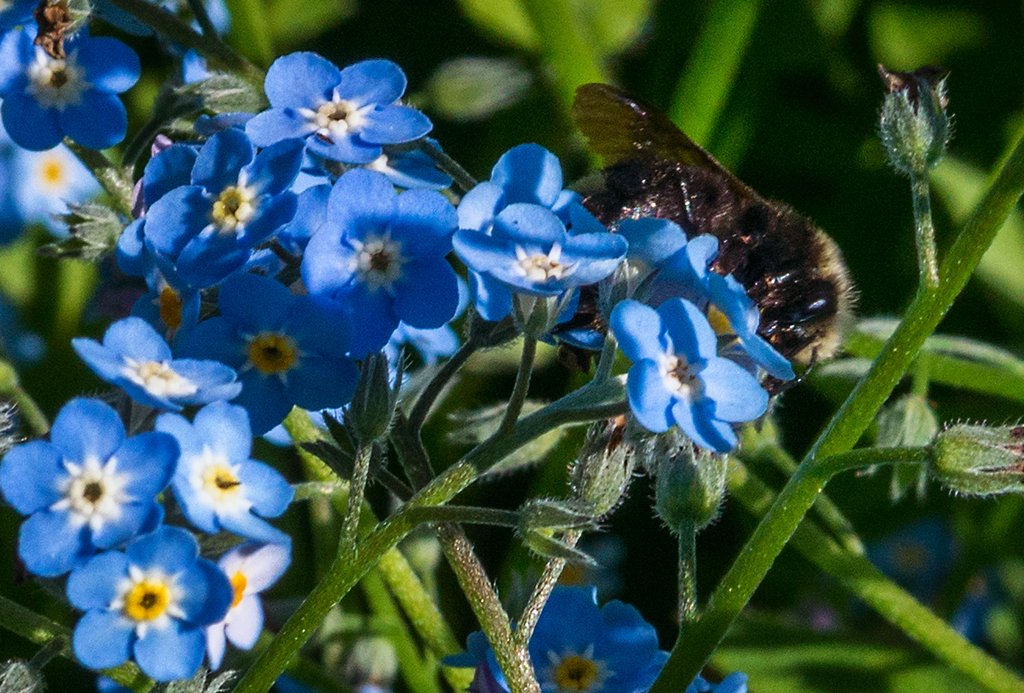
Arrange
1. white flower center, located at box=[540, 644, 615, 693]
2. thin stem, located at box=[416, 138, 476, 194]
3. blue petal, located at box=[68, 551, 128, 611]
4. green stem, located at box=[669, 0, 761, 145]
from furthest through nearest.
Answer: green stem, located at box=[669, 0, 761, 145]
thin stem, located at box=[416, 138, 476, 194]
white flower center, located at box=[540, 644, 615, 693]
blue petal, located at box=[68, 551, 128, 611]

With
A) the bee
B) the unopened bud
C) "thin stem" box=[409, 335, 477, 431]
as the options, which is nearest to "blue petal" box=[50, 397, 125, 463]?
"thin stem" box=[409, 335, 477, 431]

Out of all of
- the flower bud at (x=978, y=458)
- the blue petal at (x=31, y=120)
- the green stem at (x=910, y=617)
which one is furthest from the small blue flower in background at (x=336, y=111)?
the green stem at (x=910, y=617)

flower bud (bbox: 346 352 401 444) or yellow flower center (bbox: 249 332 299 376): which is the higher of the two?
yellow flower center (bbox: 249 332 299 376)

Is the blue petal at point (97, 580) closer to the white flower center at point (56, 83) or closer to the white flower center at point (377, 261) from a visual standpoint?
the white flower center at point (377, 261)

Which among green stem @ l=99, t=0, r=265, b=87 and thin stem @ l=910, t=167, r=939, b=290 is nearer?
thin stem @ l=910, t=167, r=939, b=290

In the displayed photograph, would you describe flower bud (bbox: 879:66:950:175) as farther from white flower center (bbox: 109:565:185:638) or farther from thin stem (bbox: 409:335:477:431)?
white flower center (bbox: 109:565:185:638)
